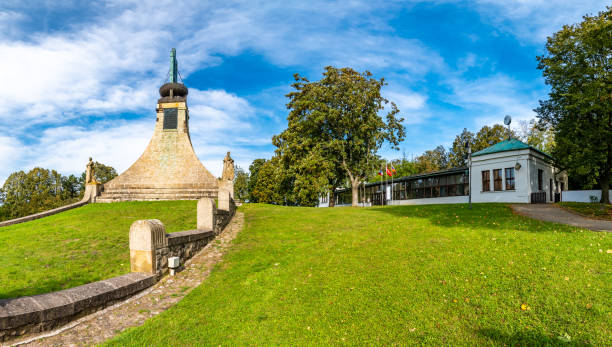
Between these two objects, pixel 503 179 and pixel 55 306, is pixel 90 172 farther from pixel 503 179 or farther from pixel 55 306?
pixel 503 179

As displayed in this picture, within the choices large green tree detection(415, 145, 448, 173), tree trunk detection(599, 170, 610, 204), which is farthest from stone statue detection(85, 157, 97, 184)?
large green tree detection(415, 145, 448, 173)

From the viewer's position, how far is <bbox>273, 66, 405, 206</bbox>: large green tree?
32125 millimetres

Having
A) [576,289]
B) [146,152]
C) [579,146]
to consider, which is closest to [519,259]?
[576,289]

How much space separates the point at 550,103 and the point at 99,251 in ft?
115

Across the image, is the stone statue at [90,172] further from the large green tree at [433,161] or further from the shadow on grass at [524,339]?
the large green tree at [433,161]

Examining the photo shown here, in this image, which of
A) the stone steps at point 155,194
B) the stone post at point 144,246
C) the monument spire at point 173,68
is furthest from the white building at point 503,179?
the monument spire at point 173,68

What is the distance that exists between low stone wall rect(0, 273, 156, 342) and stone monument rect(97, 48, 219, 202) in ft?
79.4

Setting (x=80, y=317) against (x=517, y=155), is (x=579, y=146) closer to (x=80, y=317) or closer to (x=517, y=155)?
(x=517, y=155)

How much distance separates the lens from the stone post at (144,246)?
28.9 ft

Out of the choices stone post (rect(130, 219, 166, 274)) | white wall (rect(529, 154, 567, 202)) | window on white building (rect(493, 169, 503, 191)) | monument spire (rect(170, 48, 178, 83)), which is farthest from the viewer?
monument spire (rect(170, 48, 178, 83))

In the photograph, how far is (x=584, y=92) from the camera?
2402 centimetres

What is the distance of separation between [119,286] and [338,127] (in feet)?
93.9

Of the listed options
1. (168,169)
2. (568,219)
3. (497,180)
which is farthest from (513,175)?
(168,169)

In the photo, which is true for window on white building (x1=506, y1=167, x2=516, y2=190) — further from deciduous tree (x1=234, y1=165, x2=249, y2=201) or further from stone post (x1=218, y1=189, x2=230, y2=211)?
deciduous tree (x1=234, y1=165, x2=249, y2=201)
